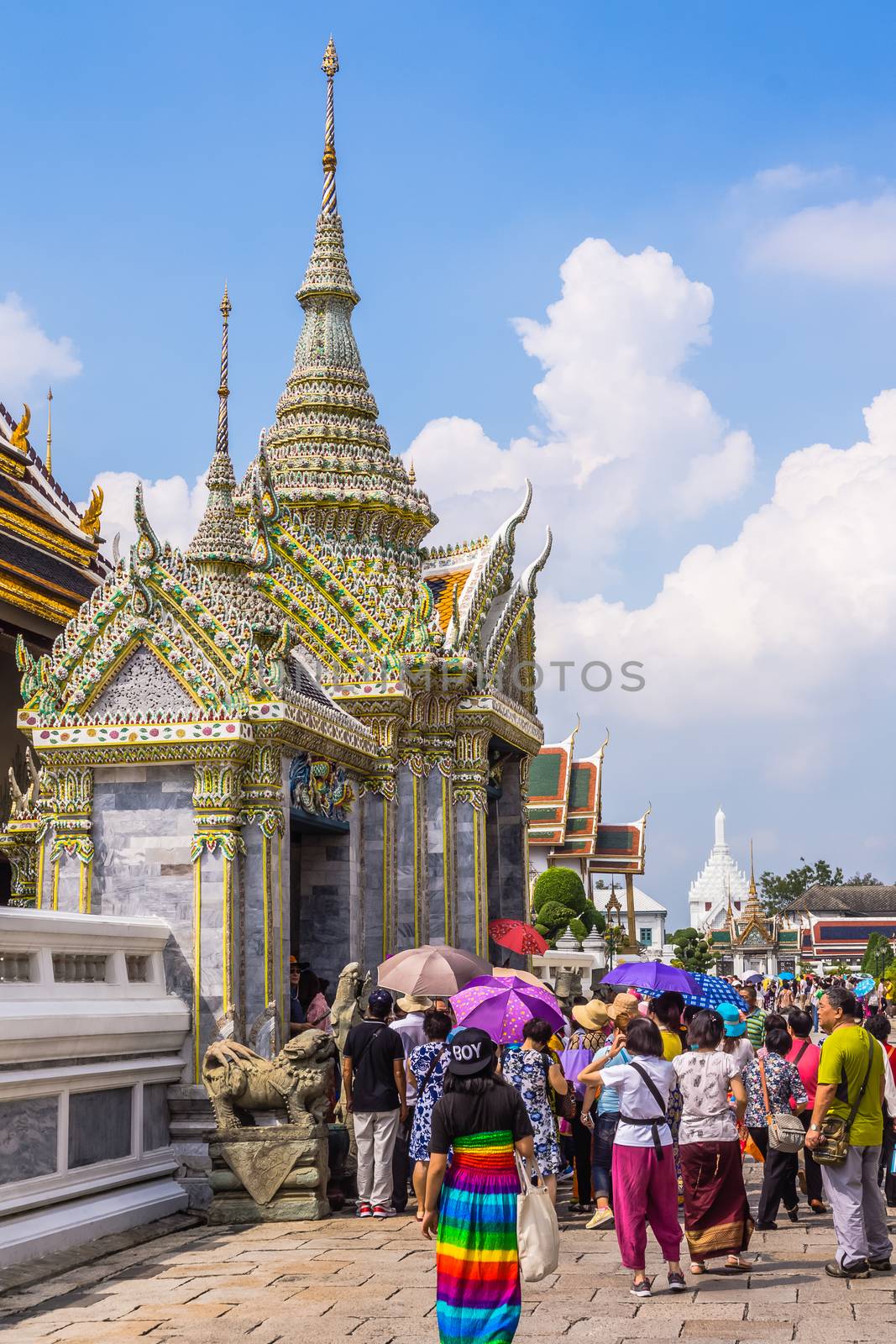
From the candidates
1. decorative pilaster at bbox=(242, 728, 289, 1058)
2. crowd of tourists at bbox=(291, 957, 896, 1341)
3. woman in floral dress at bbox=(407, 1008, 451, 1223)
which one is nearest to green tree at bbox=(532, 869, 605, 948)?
crowd of tourists at bbox=(291, 957, 896, 1341)

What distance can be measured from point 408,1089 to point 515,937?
6858mm

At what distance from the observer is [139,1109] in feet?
38.3

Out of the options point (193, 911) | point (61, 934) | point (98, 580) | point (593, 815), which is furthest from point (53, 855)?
point (593, 815)

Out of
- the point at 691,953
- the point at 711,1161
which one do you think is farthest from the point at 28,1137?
the point at 691,953

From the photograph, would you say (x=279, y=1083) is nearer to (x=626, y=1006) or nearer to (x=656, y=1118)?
(x=626, y=1006)

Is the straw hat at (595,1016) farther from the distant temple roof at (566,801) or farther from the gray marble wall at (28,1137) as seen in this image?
the distant temple roof at (566,801)

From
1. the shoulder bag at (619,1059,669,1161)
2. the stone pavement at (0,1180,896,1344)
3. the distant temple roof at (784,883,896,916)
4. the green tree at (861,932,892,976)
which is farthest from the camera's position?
the distant temple roof at (784,883,896,916)

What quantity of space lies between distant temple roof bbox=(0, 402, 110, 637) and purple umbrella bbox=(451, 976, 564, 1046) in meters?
12.0

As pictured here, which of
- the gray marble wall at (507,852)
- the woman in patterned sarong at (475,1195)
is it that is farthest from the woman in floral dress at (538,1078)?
the gray marble wall at (507,852)

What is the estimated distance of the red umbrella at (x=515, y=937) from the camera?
738 inches

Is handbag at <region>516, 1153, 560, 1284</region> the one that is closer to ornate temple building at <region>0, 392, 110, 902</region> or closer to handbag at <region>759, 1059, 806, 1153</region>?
handbag at <region>759, 1059, 806, 1153</region>

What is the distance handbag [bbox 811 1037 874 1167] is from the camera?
8.88 meters

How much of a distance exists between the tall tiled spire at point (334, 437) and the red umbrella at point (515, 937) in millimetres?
4598

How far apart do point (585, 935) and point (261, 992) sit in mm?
35601
